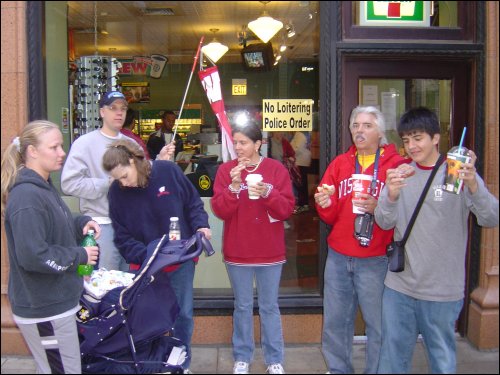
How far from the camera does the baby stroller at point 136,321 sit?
3.45 meters

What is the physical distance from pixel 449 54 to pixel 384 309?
248 centimetres

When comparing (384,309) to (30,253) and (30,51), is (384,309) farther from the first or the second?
(30,51)

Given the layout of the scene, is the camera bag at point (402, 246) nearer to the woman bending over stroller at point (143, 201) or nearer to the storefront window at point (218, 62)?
the woman bending over stroller at point (143, 201)

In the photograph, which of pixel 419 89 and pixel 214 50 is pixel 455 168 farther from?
pixel 214 50

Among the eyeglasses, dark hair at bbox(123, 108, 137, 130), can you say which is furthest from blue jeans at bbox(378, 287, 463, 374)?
dark hair at bbox(123, 108, 137, 130)

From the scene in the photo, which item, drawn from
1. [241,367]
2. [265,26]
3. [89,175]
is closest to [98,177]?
[89,175]

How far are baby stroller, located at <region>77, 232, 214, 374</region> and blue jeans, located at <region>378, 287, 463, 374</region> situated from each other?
4.38 feet

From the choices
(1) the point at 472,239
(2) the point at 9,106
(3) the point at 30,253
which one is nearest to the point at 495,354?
(1) the point at 472,239

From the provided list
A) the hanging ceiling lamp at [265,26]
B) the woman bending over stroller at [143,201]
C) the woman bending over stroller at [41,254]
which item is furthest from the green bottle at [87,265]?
the hanging ceiling lamp at [265,26]

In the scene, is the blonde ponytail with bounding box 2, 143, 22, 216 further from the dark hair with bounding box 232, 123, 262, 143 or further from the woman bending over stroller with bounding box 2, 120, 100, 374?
the dark hair with bounding box 232, 123, 262, 143

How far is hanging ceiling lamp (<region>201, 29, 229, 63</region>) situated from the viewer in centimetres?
610

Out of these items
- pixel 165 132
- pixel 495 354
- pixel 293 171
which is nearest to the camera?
pixel 495 354

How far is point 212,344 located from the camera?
196 inches

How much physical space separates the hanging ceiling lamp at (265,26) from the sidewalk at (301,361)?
3655 mm
